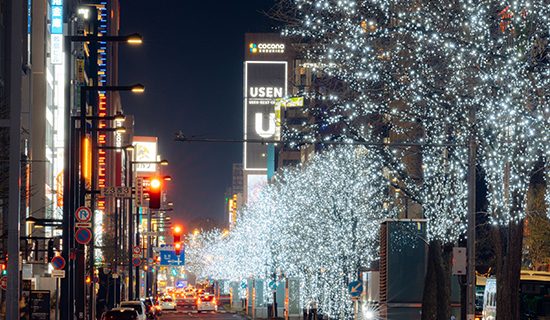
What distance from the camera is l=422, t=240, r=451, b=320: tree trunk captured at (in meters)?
35.1

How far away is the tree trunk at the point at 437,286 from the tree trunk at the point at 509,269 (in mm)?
8646

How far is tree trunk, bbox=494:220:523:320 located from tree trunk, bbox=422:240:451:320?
28.4ft

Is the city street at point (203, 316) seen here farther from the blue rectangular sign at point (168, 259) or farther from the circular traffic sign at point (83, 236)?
the circular traffic sign at point (83, 236)

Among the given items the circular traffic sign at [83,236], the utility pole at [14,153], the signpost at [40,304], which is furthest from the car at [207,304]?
the utility pole at [14,153]

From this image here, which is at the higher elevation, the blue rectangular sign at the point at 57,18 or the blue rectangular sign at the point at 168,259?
the blue rectangular sign at the point at 57,18

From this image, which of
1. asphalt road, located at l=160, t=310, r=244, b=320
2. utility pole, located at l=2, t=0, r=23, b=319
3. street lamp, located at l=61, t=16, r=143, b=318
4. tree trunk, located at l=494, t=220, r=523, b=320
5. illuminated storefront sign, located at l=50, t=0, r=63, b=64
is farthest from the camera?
illuminated storefront sign, located at l=50, t=0, r=63, b=64

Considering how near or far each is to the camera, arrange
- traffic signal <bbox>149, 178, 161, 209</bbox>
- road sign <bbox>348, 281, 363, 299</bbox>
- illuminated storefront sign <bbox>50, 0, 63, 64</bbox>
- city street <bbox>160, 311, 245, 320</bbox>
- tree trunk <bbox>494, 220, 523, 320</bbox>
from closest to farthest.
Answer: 1. tree trunk <bbox>494, 220, 523, 320</bbox>
2. road sign <bbox>348, 281, 363, 299</bbox>
3. traffic signal <bbox>149, 178, 161, 209</bbox>
4. city street <bbox>160, 311, 245, 320</bbox>
5. illuminated storefront sign <bbox>50, 0, 63, 64</bbox>

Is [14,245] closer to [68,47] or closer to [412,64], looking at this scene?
[412,64]

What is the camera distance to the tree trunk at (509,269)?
25266mm

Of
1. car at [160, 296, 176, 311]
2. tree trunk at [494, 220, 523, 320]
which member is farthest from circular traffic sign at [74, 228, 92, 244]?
car at [160, 296, 176, 311]

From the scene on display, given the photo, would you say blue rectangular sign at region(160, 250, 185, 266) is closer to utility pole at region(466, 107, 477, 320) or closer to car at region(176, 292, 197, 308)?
car at region(176, 292, 197, 308)

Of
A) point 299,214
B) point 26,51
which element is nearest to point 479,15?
point 299,214

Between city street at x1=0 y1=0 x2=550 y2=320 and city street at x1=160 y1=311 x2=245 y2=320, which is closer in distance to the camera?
city street at x1=0 y1=0 x2=550 y2=320

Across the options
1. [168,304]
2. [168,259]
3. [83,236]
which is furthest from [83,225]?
[168,259]
